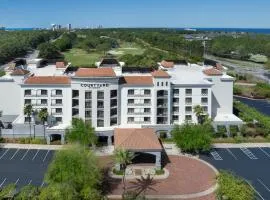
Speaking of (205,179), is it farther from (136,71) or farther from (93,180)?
(136,71)

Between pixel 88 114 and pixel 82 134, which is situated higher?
pixel 88 114

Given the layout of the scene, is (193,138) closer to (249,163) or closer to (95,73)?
(249,163)

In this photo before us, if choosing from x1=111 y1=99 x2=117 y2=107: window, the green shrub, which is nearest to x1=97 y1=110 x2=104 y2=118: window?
x1=111 y1=99 x2=117 y2=107: window

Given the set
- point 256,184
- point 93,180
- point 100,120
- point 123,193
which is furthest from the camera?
point 100,120

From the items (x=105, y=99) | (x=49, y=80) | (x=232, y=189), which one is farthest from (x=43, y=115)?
(x=232, y=189)

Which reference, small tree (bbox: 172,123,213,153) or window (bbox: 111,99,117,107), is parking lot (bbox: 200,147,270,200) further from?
window (bbox: 111,99,117,107)

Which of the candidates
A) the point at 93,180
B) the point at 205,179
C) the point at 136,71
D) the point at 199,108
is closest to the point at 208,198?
the point at 205,179

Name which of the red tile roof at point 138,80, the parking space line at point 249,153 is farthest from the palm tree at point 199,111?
the parking space line at point 249,153
